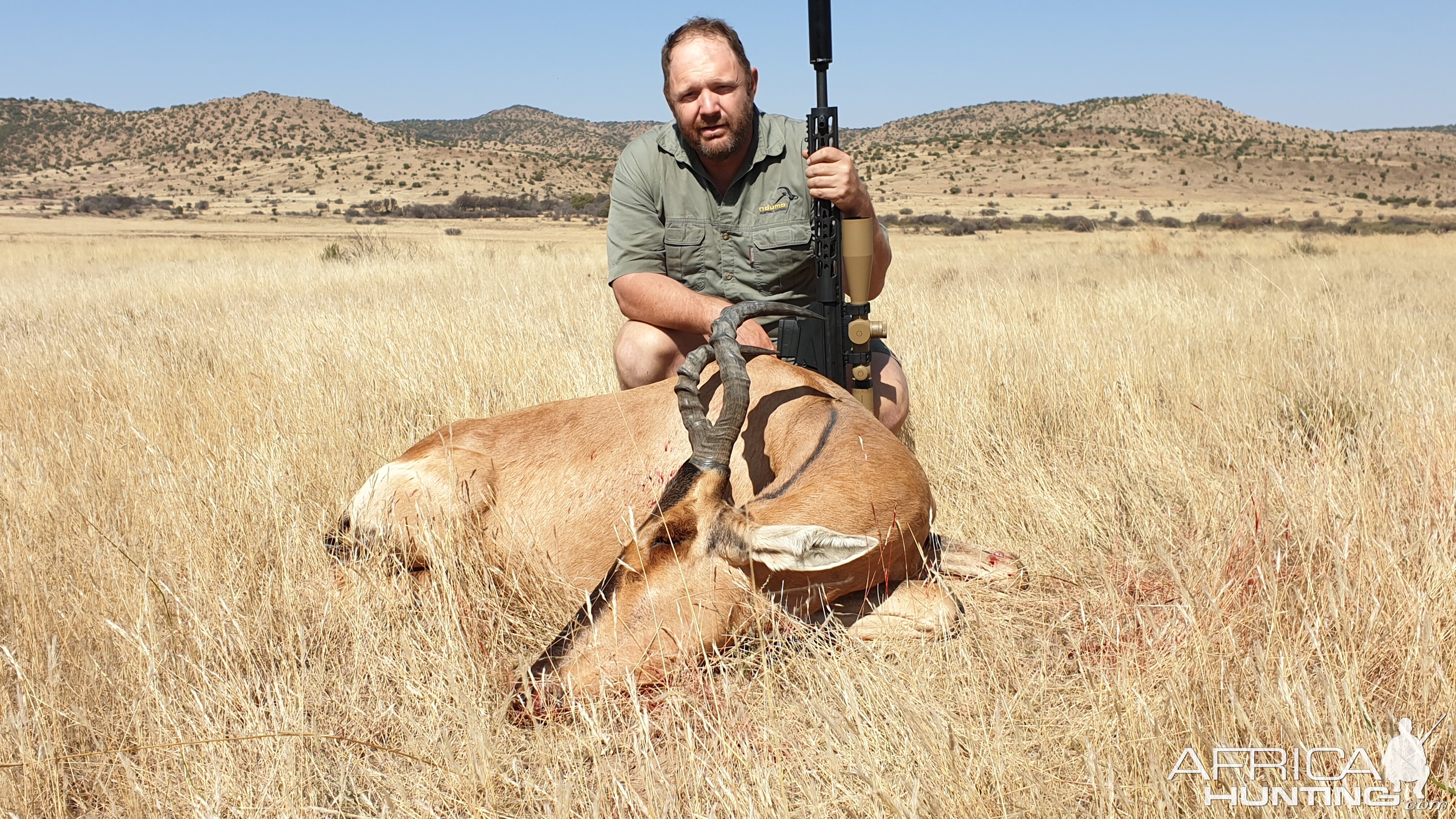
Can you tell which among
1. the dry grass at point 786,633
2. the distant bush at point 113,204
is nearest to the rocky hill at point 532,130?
the distant bush at point 113,204

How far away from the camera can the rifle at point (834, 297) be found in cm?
425

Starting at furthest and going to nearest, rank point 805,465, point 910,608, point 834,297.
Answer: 1. point 834,297
2. point 805,465
3. point 910,608

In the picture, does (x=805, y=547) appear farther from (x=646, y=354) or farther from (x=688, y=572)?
(x=646, y=354)

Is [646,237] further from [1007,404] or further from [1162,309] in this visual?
[1162,309]

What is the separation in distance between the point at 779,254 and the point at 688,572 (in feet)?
8.97

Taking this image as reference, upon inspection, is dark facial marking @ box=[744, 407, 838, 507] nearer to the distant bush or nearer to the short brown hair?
the short brown hair

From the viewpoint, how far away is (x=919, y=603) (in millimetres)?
3082

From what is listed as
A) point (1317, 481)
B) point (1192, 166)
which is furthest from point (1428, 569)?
point (1192, 166)

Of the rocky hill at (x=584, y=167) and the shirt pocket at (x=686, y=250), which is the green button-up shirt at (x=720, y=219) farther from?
the rocky hill at (x=584, y=167)

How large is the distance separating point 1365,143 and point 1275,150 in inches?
1665

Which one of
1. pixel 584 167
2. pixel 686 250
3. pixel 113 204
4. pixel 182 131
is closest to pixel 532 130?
pixel 182 131

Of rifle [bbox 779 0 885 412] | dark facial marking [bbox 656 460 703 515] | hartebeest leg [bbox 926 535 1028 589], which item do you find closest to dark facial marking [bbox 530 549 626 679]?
dark facial marking [bbox 656 460 703 515]

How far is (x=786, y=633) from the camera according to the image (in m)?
2.96

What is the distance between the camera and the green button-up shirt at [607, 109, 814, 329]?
5109 mm
